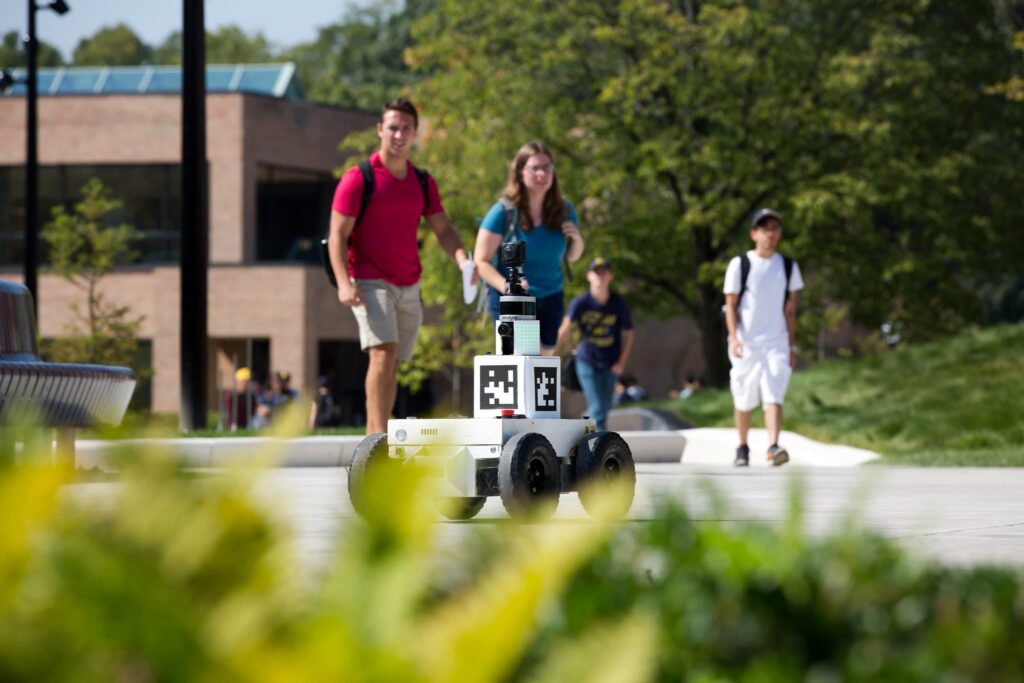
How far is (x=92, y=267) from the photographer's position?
151ft

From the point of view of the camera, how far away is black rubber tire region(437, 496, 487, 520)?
8227 mm

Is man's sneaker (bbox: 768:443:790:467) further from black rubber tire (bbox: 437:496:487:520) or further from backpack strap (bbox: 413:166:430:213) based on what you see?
black rubber tire (bbox: 437:496:487:520)

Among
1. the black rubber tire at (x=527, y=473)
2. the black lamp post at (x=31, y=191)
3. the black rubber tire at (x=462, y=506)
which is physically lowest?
the black rubber tire at (x=462, y=506)

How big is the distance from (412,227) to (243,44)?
399 ft

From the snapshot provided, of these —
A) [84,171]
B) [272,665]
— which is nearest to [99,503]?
[272,665]

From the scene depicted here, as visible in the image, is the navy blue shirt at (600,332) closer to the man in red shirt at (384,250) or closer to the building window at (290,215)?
the man in red shirt at (384,250)

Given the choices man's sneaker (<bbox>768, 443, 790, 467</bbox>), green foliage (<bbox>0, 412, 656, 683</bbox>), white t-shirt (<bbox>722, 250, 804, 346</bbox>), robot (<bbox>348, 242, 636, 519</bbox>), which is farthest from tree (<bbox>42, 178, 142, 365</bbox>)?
green foliage (<bbox>0, 412, 656, 683</bbox>)

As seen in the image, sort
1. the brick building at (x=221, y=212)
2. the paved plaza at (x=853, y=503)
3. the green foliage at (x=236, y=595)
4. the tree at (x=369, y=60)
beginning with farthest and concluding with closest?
1. the tree at (x=369, y=60)
2. the brick building at (x=221, y=212)
3. the paved plaza at (x=853, y=503)
4. the green foliage at (x=236, y=595)

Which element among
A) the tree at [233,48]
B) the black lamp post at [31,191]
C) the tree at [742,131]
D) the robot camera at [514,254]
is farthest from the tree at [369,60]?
the robot camera at [514,254]

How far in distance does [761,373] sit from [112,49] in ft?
392

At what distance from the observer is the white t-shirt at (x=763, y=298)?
14.3m

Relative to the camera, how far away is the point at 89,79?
55500 mm

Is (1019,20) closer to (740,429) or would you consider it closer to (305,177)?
(305,177)

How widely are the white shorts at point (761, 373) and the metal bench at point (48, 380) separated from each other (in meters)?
5.48
